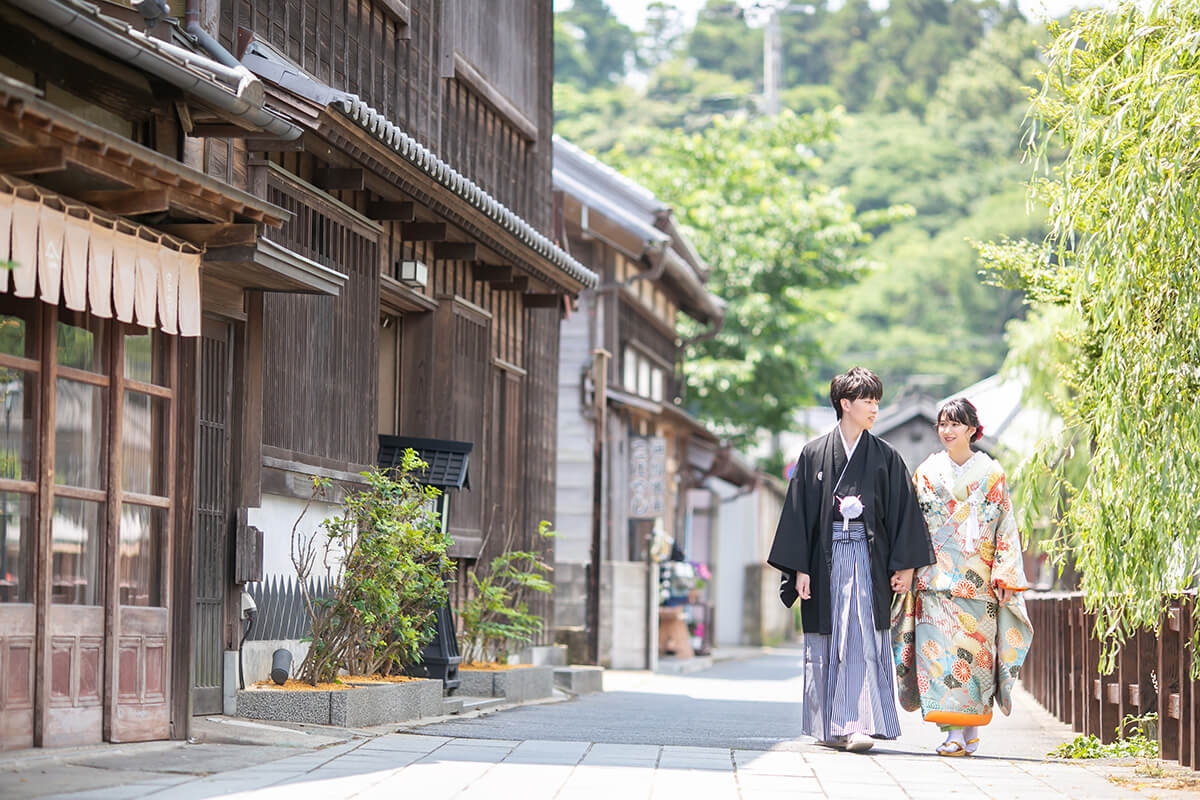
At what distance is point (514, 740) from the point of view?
866 cm

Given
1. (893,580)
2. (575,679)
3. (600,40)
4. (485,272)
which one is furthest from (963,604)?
(600,40)

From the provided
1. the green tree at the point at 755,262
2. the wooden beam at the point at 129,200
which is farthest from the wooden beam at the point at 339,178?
the green tree at the point at 755,262

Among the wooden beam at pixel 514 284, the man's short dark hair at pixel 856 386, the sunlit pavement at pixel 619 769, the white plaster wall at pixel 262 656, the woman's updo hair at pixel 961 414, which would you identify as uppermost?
the wooden beam at pixel 514 284

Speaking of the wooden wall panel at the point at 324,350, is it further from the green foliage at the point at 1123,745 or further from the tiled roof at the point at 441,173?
the green foliage at the point at 1123,745

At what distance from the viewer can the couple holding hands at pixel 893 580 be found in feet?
29.9

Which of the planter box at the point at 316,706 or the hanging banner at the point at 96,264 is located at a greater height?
the hanging banner at the point at 96,264

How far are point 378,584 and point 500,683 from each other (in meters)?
3.22

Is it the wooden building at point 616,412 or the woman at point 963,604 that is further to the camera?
the wooden building at point 616,412

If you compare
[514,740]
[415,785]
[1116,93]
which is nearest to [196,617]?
[514,740]

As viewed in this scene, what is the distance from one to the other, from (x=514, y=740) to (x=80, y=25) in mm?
4549

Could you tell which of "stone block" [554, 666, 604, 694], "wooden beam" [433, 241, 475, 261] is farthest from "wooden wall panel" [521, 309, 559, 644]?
"wooden beam" [433, 241, 475, 261]

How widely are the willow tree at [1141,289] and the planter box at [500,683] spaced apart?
18.6ft

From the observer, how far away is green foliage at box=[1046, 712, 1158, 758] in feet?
31.1

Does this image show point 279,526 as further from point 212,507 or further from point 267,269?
point 267,269
